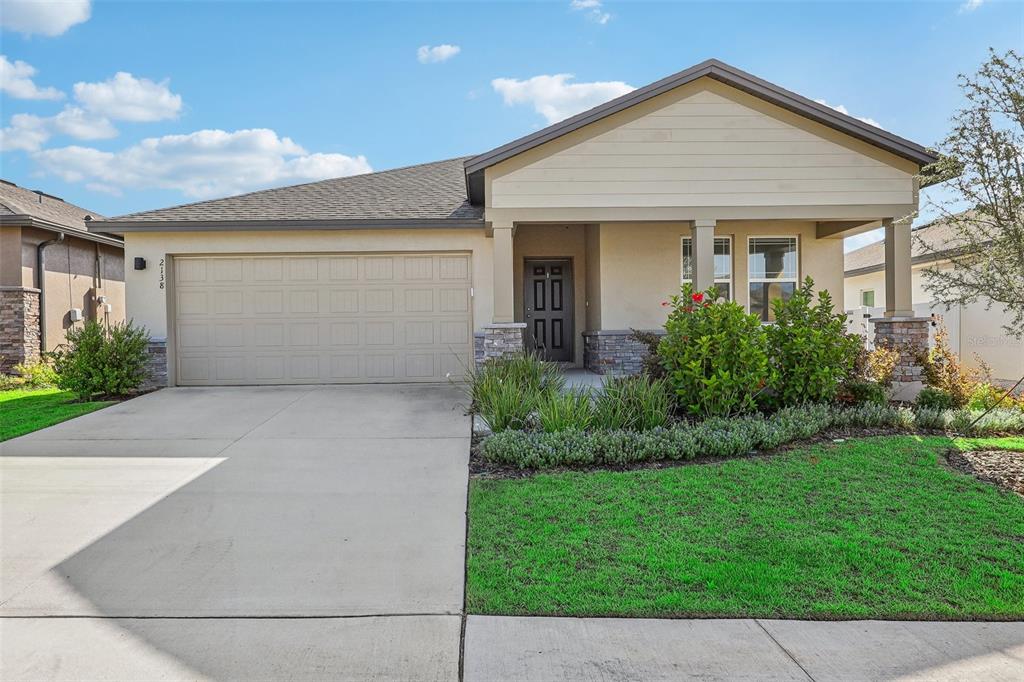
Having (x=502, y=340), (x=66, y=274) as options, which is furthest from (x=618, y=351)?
(x=66, y=274)

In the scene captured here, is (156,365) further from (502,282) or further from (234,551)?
(234,551)

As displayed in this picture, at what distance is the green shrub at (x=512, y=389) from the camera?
23.7 ft

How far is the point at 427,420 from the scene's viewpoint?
8.15 metres

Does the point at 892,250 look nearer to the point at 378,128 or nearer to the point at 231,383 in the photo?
the point at 231,383

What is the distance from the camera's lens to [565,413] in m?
6.87

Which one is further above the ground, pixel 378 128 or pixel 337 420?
pixel 378 128

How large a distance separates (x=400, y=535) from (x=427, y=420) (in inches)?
146

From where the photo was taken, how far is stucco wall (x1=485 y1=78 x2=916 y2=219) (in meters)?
10.0

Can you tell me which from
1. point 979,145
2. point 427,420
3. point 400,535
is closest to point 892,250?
point 979,145

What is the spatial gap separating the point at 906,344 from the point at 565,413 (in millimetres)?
6603


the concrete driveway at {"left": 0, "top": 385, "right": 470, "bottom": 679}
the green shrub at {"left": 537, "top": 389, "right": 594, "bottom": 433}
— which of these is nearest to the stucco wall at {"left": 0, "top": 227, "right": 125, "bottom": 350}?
the concrete driveway at {"left": 0, "top": 385, "right": 470, "bottom": 679}

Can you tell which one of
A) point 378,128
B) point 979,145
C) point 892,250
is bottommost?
point 892,250

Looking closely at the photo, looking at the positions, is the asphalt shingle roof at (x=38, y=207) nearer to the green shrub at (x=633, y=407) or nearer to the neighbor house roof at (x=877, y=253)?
the green shrub at (x=633, y=407)

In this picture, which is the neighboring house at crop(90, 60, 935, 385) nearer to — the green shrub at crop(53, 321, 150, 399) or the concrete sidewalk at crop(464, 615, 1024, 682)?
the green shrub at crop(53, 321, 150, 399)
